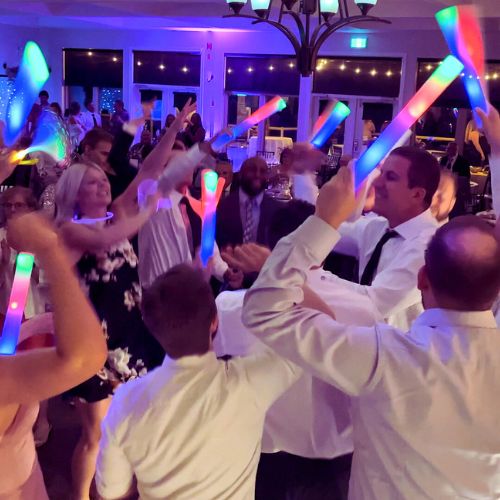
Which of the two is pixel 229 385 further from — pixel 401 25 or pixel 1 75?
pixel 1 75

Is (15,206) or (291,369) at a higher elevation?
(15,206)

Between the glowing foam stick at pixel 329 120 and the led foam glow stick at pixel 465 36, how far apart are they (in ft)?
2.12

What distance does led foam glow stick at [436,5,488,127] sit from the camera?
1.22m

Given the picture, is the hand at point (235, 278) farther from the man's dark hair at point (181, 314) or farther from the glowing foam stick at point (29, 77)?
the glowing foam stick at point (29, 77)

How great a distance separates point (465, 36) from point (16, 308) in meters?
1.15

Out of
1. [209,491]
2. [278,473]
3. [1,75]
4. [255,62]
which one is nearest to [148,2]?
[255,62]

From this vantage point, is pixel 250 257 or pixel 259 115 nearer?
pixel 250 257

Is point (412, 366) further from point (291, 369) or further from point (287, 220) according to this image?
point (287, 220)

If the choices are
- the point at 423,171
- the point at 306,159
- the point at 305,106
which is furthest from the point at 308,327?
the point at 305,106

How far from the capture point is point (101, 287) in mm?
2100

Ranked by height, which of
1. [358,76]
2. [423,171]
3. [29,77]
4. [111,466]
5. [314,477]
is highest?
[358,76]

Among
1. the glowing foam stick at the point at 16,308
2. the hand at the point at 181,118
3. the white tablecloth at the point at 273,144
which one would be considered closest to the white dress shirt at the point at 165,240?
the hand at the point at 181,118

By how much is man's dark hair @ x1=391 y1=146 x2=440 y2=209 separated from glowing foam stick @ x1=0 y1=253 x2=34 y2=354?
137 centimetres

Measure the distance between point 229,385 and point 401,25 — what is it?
930 centimetres
